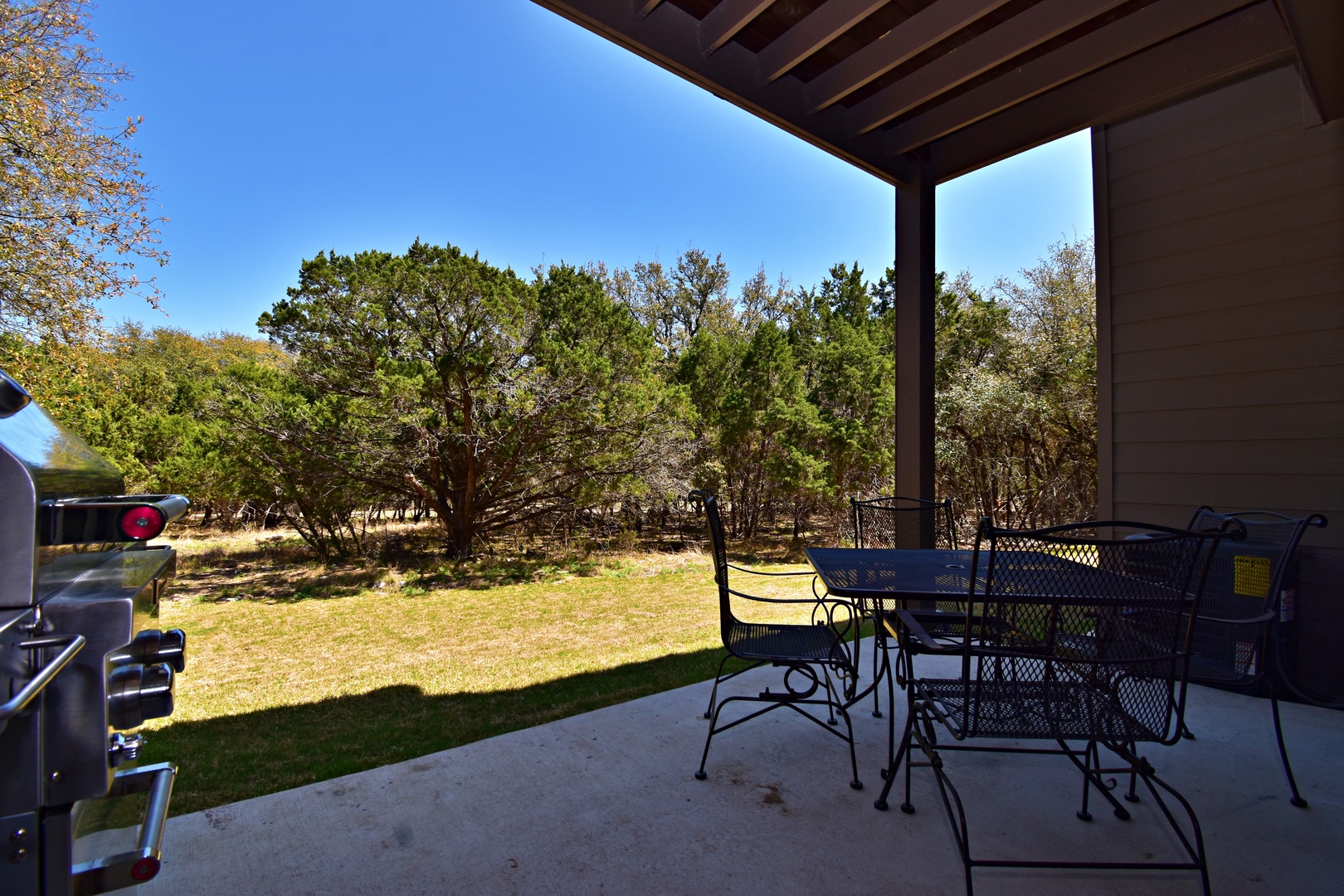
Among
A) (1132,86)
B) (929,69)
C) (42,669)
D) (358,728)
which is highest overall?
(929,69)

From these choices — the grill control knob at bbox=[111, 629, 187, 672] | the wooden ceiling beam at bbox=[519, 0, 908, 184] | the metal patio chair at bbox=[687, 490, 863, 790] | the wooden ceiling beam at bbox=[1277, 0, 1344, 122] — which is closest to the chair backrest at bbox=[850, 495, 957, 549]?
the metal patio chair at bbox=[687, 490, 863, 790]

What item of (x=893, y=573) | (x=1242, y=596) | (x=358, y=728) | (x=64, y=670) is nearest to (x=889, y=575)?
(x=893, y=573)

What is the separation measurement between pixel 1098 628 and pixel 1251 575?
4.97 feet

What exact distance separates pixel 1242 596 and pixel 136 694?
9.92ft

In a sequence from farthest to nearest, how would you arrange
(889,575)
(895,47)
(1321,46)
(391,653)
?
1. (391,653)
2. (895,47)
3. (889,575)
4. (1321,46)

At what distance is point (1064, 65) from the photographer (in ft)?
8.14

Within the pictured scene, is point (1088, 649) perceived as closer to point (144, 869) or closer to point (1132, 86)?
point (144, 869)

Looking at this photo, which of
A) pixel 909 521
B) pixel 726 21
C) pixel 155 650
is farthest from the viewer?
pixel 909 521

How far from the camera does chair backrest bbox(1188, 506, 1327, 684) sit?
5.67 feet

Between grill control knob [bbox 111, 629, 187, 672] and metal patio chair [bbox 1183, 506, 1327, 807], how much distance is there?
2111 mm

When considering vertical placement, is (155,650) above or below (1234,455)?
below

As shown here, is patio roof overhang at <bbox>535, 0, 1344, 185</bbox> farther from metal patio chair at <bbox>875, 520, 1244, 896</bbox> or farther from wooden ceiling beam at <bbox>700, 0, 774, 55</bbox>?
metal patio chair at <bbox>875, 520, 1244, 896</bbox>

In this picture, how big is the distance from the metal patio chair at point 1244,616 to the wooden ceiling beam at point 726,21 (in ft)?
6.43

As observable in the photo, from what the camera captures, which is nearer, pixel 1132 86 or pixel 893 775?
pixel 893 775
